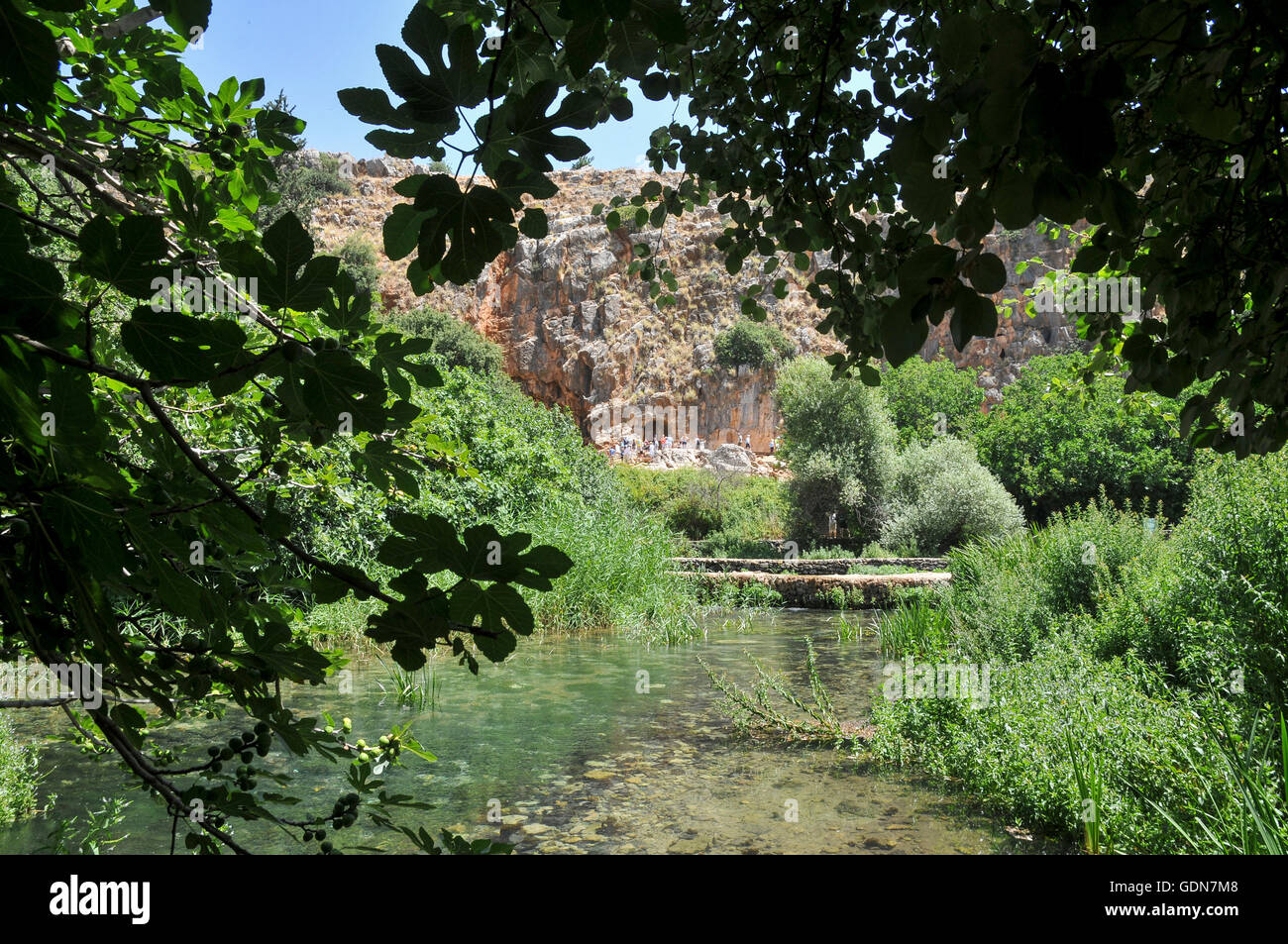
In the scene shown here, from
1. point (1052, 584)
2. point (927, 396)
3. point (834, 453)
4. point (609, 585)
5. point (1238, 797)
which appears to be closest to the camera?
point (1238, 797)

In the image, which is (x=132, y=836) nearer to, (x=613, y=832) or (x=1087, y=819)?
(x=613, y=832)

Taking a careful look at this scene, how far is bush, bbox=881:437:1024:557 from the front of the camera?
2043cm

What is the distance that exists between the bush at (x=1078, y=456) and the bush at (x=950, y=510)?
469 cm

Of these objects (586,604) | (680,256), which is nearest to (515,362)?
(680,256)

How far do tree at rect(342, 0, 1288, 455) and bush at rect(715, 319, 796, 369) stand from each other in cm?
4009

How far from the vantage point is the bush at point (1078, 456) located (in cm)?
2447

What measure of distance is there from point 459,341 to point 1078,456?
25.4 m

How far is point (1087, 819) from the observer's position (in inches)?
139

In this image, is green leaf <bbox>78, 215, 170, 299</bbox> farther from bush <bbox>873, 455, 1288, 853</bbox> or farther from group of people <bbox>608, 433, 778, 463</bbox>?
group of people <bbox>608, 433, 778, 463</bbox>

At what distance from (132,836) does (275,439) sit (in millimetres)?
4107

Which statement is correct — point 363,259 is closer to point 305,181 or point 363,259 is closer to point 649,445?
point 305,181

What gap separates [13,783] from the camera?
3.94 m

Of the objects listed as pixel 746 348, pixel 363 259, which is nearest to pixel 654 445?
pixel 746 348

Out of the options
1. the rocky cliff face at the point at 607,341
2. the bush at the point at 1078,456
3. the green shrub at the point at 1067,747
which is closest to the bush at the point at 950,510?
the bush at the point at 1078,456
